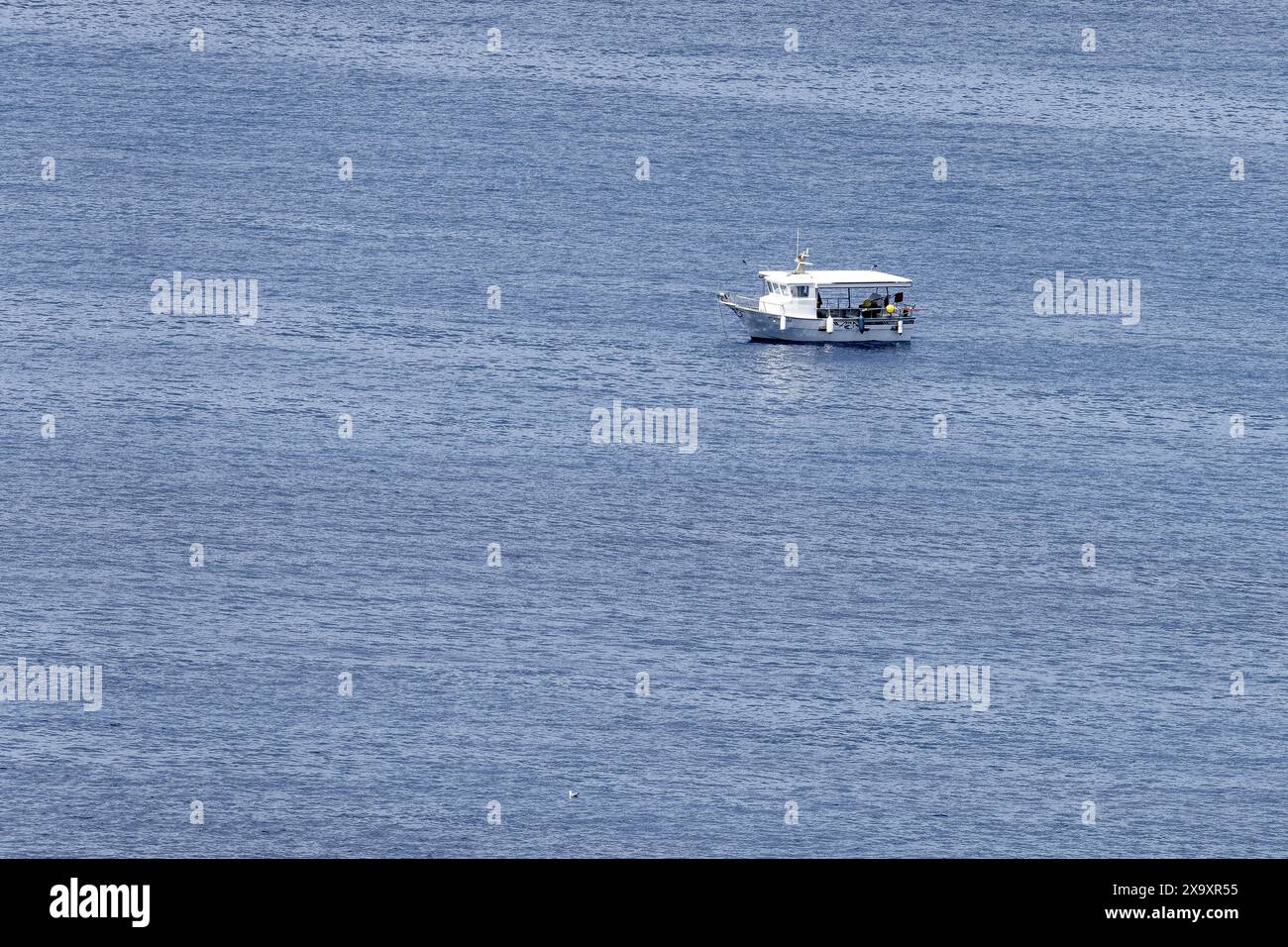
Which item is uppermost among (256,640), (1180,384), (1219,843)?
(1180,384)

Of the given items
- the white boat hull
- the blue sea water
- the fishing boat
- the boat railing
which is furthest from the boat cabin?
the blue sea water

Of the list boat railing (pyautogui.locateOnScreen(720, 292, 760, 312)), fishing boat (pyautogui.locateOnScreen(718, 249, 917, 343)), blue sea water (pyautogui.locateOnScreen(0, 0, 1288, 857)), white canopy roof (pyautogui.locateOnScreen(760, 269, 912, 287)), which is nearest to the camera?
blue sea water (pyautogui.locateOnScreen(0, 0, 1288, 857))

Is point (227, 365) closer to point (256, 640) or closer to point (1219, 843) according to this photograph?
point (256, 640)

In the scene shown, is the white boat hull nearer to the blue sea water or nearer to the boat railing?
A: the blue sea water

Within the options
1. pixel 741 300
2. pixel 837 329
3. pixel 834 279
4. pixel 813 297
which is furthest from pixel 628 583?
pixel 741 300

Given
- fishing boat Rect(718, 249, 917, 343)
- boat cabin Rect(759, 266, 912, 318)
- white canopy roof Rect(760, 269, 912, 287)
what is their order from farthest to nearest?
1. fishing boat Rect(718, 249, 917, 343)
2. boat cabin Rect(759, 266, 912, 318)
3. white canopy roof Rect(760, 269, 912, 287)

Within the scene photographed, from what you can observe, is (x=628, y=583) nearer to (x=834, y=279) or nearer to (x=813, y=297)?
→ (x=813, y=297)

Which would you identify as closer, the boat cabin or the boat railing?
the boat cabin

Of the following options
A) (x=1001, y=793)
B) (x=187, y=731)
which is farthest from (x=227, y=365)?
(x=1001, y=793)

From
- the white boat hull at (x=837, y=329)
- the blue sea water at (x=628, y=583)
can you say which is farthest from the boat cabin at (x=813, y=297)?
the blue sea water at (x=628, y=583)
